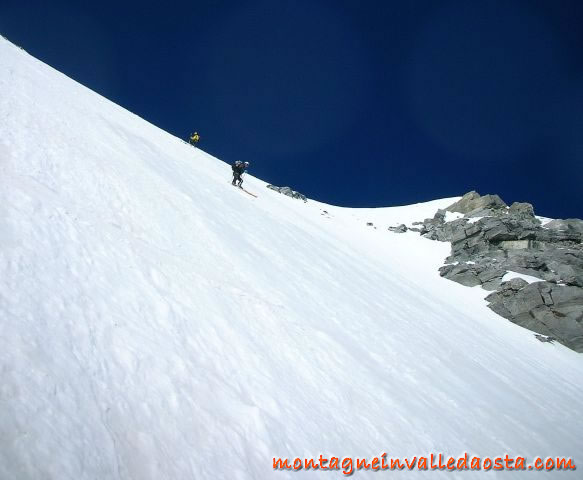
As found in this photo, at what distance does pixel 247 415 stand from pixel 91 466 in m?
2.03

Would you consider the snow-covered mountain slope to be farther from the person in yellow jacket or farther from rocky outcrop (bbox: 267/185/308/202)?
rocky outcrop (bbox: 267/185/308/202)

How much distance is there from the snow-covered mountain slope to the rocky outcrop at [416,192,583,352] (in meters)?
11.0

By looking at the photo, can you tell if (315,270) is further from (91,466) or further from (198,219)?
(91,466)

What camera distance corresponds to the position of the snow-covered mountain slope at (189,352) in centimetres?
346

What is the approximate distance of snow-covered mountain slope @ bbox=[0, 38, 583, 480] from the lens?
346 centimetres

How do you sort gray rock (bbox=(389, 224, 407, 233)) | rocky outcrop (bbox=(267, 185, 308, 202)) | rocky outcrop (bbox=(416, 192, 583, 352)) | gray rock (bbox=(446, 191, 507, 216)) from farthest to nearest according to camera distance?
1. gray rock (bbox=(446, 191, 507, 216))
2. rocky outcrop (bbox=(267, 185, 308, 202))
3. gray rock (bbox=(389, 224, 407, 233))
4. rocky outcrop (bbox=(416, 192, 583, 352))

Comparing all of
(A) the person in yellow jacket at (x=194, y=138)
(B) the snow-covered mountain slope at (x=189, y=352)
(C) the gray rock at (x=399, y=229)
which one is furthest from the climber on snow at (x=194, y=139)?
(C) the gray rock at (x=399, y=229)

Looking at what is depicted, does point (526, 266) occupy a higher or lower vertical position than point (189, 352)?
higher

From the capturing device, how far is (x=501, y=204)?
48.8 meters

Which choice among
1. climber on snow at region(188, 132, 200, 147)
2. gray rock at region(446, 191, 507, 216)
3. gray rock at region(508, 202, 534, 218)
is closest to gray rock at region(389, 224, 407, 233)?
gray rock at region(446, 191, 507, 216)

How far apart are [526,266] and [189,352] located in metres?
33.0

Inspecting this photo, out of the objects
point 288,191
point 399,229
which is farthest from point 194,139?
point 399,229

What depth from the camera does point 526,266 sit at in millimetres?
28734

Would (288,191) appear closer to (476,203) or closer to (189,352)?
(476,203)
